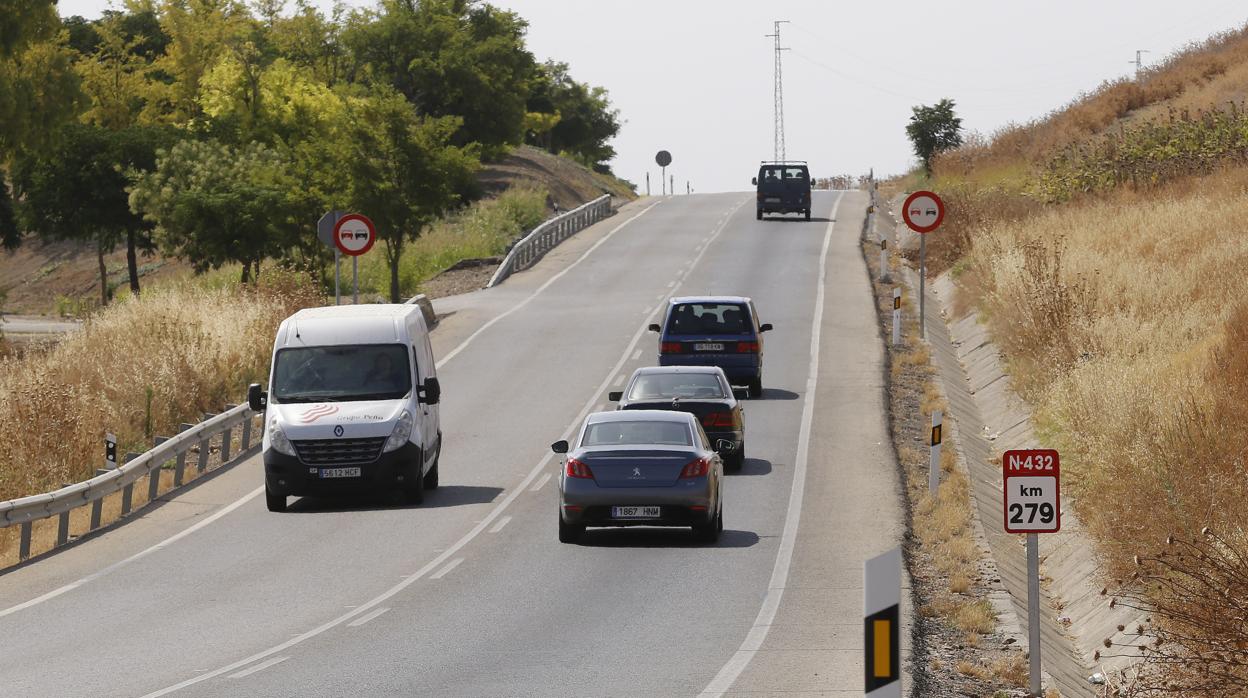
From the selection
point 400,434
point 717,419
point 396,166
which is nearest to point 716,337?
point 717,419

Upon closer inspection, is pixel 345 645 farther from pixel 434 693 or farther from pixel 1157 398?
pixel 1157 398

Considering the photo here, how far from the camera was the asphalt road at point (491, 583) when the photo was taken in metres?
12.5

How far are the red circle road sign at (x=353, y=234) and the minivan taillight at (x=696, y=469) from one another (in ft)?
44.8

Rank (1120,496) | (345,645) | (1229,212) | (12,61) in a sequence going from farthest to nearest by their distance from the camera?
(12,61), (1229,212), (1120,496), (345,645)

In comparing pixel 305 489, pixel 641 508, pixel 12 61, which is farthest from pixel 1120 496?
pixel 12 61

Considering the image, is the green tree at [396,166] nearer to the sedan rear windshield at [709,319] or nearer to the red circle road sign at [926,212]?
the red circle road sign at [926,212]

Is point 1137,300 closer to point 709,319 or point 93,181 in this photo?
point 709,319

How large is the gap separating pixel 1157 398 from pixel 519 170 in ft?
204

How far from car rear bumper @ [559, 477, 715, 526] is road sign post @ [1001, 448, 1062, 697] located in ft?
20.0

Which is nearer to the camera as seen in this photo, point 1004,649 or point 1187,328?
point 1004,649

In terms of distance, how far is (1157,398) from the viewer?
18.4 metres

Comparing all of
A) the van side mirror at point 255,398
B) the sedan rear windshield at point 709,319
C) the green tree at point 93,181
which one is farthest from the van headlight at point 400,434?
the green tree at point 93,181

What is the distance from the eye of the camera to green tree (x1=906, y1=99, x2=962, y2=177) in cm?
7194

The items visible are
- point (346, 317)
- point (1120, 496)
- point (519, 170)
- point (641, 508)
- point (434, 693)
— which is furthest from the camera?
point (519, 170)
